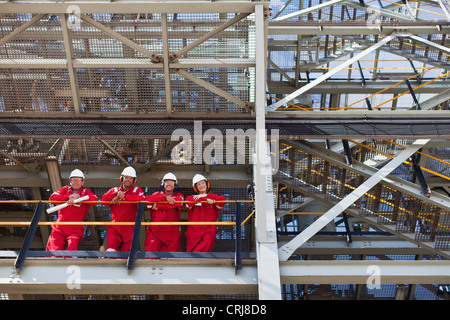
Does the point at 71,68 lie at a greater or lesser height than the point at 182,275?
greater

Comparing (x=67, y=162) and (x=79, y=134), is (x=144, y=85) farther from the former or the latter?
(x=67, y=162)

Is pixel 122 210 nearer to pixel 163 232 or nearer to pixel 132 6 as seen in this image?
pixel 163 232

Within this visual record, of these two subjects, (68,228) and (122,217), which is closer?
(68,228)

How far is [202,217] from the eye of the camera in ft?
25.3

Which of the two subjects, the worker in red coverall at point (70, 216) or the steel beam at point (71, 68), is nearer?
the worker in red coverall at point (70, 216)

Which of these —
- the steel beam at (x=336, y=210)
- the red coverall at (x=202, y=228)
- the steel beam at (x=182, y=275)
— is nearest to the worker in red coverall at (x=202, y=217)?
the red coverall at (x=202, y=228)

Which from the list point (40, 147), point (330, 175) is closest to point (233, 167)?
point (330, 175)

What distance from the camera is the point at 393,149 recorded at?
11336 millimetres

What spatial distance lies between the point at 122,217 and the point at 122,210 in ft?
0.43

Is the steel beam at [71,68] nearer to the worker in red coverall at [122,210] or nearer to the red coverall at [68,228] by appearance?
the red coverall at [68,228]

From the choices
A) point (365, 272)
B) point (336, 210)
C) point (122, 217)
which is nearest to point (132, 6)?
point (122, 217)

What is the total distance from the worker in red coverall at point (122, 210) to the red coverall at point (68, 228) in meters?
0.39

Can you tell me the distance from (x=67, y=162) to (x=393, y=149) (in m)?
8.58

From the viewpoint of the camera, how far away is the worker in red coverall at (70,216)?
747cm
